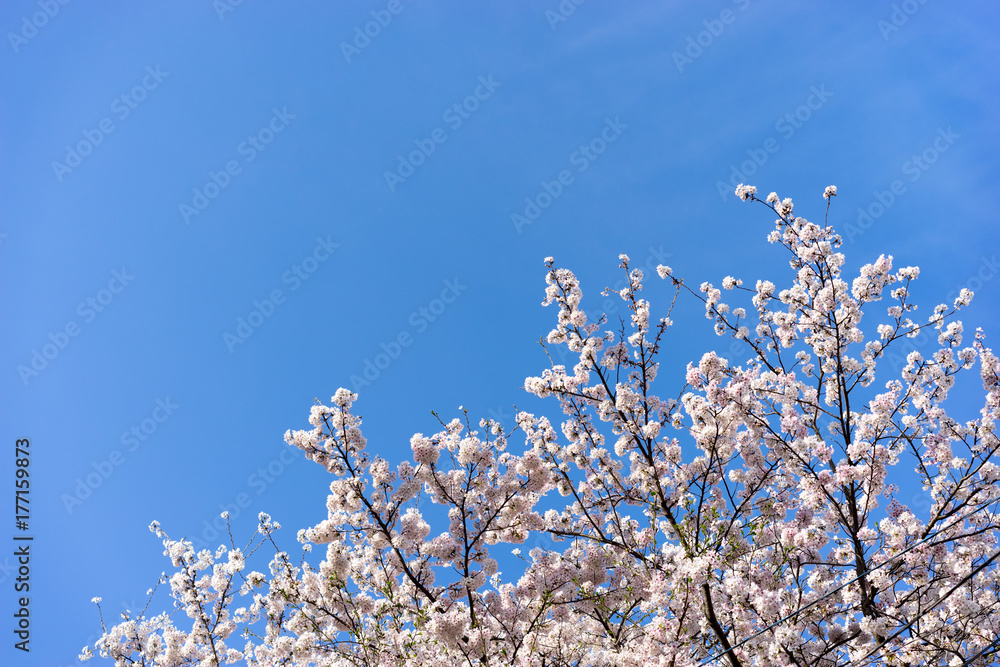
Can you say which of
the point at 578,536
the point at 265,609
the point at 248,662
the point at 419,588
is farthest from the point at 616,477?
the point at 248,662

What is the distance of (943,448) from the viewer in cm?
841

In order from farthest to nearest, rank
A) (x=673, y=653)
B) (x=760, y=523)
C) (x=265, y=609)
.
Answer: (x=265, y=609) → (x=760, y=523) → (x=673, y=653)

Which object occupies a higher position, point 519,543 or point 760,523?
point 519,543

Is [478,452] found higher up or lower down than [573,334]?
lower down

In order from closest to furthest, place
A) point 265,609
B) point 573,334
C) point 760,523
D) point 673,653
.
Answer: point 673,653 < point 760,523 < point 573,334 < point 265,609

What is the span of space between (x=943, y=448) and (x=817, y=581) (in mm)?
2397

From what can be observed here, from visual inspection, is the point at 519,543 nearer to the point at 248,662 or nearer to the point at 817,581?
the point at 817,581

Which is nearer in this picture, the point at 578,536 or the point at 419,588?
the point at 419,588

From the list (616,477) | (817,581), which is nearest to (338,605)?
(616,477)

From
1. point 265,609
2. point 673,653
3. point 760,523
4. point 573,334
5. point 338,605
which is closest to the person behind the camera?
point 673,653

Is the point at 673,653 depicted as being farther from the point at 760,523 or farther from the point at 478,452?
the point at 478,452

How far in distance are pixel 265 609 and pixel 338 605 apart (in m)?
2.17

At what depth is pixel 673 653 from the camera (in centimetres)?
725

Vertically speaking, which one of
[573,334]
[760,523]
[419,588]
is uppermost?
[573,334]
